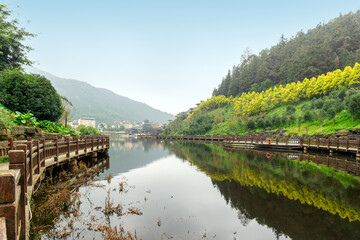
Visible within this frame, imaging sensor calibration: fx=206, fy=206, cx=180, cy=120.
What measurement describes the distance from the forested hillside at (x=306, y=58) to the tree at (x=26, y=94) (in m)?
62.0

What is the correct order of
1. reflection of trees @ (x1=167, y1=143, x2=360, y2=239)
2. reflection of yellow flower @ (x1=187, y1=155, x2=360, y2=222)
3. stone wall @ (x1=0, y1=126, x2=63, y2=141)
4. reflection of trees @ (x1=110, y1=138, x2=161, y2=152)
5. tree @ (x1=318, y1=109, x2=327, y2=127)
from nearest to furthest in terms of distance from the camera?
reflection of trees @ (x1=167, y1=143, x2=360, y2=239) → reflection of yellow flower @ (x1=187, y1=155, x2=360, y2=222) → stone wall @ (x1=0, y1=126, x2=63, y2=141) → tree @ (x1=318, y1=109, x2=327, y2=127) → reflection of trees @ (x1=110, y1=138, x2=161, y2=152)

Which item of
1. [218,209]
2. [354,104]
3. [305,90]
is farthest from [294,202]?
[305,90]

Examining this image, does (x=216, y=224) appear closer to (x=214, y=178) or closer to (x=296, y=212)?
(x=296, y=212)

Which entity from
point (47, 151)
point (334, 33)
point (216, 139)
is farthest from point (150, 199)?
point (334, 33)

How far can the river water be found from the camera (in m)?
5.80

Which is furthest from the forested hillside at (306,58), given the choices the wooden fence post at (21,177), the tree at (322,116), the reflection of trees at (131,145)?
the wooden fence post at (21,177)

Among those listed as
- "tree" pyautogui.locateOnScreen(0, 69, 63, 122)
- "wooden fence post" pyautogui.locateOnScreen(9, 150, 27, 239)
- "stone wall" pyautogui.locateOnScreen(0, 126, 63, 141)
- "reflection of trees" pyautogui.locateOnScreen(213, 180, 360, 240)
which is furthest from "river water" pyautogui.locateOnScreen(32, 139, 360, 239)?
"tree" pyautogui.locateOnScreen(0, 69, 63, 122)

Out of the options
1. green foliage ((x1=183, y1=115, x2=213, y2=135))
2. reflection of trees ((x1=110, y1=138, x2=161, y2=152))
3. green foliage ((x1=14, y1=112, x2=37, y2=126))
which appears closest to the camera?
green foliage ((x1=14, y1=112, x2=37, y2=126))

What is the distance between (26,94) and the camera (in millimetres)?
16500

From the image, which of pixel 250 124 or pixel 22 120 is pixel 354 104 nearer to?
Result: pixel 250 124

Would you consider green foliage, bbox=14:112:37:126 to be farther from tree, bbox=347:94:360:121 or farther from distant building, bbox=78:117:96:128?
distant building, bbox=78:117:96:128

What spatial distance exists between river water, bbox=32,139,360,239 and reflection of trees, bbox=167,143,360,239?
0.02 metres

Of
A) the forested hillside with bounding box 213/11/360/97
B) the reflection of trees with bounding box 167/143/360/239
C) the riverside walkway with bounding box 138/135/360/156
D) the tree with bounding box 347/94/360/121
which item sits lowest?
the reflection of trees with bounding box 167/143/360/239

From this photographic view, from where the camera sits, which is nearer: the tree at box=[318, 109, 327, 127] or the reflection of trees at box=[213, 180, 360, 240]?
the reflection of trees at box=[213, 180, 360, 240]
